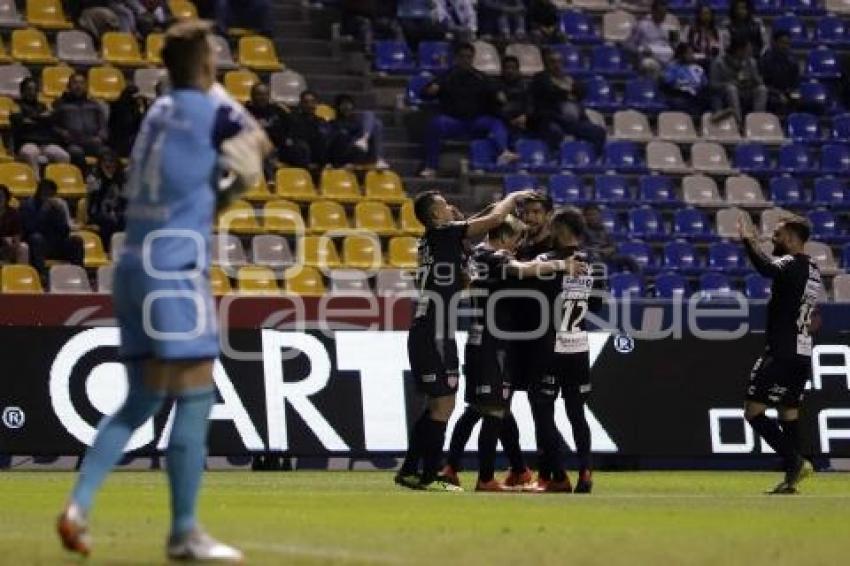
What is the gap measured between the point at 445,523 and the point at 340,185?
14487 mm

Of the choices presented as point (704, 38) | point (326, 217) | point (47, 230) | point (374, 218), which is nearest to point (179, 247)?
point (47, 230)

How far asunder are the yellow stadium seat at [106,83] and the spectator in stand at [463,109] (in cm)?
418

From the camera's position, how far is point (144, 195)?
9.63 metres

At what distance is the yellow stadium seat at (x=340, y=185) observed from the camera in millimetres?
26172

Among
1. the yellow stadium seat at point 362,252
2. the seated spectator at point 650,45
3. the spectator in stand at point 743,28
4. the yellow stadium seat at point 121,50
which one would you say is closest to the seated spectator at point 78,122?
the yellow stadium seat at point 121,50

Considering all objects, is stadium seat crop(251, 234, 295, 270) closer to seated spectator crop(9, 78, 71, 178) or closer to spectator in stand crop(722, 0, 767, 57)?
seated spectator crop(9, 78, 71, 178)

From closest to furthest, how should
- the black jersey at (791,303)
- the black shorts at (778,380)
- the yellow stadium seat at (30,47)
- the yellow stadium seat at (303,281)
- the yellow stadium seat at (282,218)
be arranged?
the black jersey at (791,303), the black shorts at (778,380), the yellow stadium seat at (303,281), the yellow stadium seat at (282,218), the yellow stadium seat at (30,47)

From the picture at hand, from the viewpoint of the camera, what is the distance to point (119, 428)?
9734 millimetres

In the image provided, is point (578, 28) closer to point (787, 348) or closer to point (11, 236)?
point (11, 236)

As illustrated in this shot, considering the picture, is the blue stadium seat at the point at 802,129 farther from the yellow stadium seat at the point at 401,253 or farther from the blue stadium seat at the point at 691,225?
the yellow stadium seat at the point at 401,253

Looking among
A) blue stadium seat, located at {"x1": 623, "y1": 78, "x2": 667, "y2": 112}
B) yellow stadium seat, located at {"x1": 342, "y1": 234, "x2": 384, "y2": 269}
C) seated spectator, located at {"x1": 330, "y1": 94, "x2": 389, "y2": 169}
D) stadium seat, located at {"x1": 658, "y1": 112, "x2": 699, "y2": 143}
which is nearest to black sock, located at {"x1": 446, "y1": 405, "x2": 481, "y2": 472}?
yellow stadium seat, located at {"x1": 342, "y1": 234, "x2": 384, "y2": 269}

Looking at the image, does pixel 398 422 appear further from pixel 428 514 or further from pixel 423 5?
pixel 423 5

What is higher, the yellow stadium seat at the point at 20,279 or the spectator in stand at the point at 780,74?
the spectator in stand at the point at 780,74

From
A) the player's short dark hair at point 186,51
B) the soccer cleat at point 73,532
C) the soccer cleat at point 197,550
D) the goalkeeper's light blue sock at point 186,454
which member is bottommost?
the soccer cleat at point 197,550
